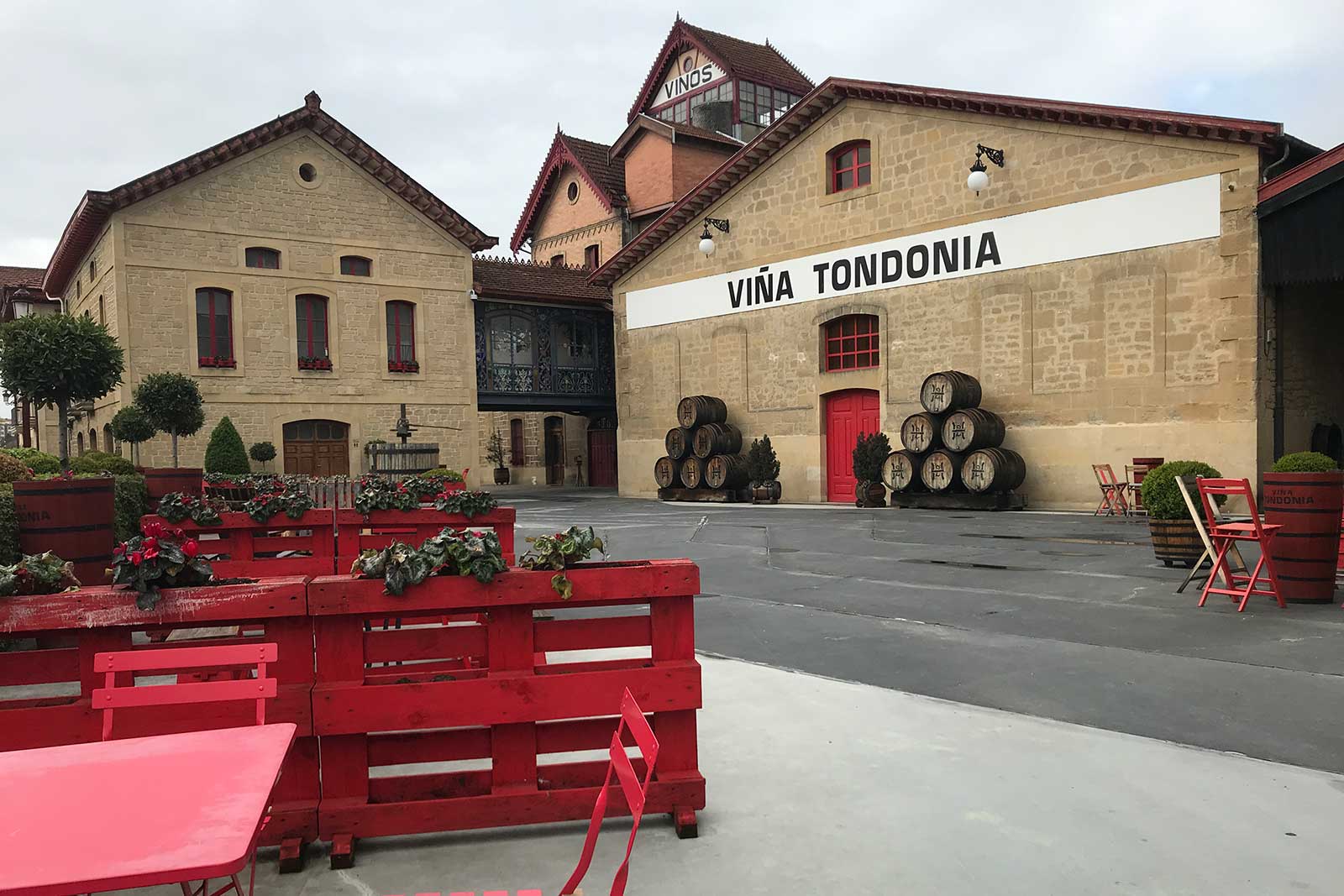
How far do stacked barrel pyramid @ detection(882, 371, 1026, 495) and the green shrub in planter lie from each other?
6.94 metres

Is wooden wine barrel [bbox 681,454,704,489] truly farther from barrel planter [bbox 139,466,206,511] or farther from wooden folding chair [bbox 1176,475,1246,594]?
wooden folding chair [bbox 1176,475,1246,594]

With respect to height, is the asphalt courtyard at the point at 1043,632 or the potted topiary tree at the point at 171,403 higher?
the potted topiary tree at the point at 171,403

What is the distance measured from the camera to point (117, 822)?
6.75 ft

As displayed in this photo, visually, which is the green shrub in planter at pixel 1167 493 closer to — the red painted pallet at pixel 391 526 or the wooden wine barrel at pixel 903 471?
the red painted pallet at pixel 391 526

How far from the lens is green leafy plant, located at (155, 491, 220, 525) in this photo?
7043mm

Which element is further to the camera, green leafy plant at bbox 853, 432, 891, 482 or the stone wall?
green leafy plant at bbox 853, 432, 891, 482

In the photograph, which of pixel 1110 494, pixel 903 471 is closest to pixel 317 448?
pixel 903 471

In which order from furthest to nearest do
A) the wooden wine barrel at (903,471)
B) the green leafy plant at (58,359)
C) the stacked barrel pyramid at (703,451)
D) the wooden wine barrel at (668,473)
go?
the wooden wine barrel at (668,473)
the stacked barrel pyramid at (703,451)
the wooden wine barrel at (903,471)
the green leafy plant at (58,359)

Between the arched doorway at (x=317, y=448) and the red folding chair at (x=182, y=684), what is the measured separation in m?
20.4

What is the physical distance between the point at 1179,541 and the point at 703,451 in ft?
42.4

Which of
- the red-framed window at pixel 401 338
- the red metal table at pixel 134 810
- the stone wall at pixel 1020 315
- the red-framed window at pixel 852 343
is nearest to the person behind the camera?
the red metal table at pixel 134 810

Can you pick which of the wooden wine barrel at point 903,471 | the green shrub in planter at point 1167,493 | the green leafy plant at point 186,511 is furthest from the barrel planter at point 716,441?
the green leafy plant at point 186,511

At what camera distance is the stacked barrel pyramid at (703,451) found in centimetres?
2098

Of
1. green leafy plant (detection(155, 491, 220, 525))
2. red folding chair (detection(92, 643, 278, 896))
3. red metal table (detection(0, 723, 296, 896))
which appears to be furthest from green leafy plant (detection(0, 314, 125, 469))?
red metal table (detection(0, 723, 296, 896))
